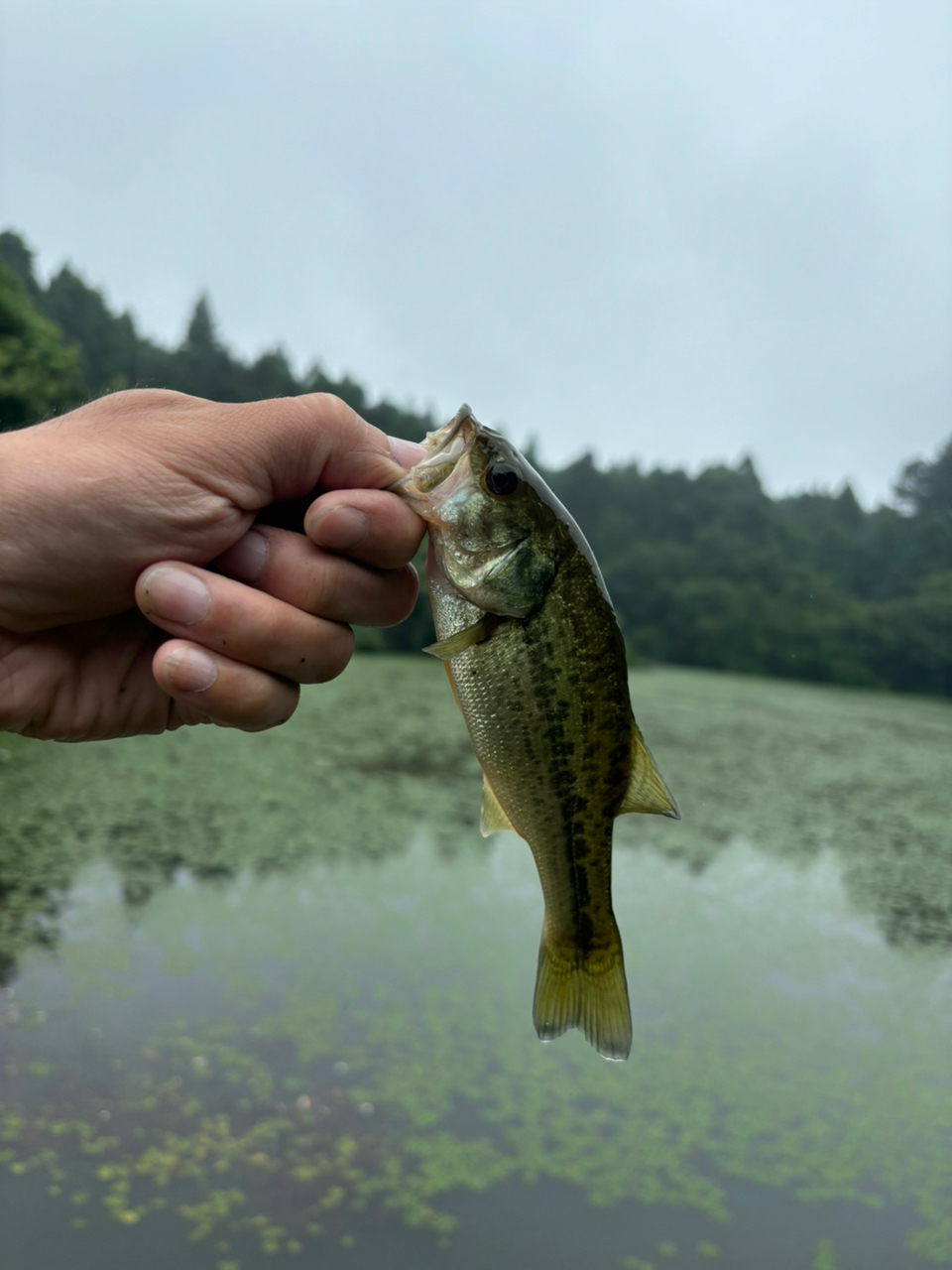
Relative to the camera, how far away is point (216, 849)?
7355 mm

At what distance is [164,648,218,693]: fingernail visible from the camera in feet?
4.97

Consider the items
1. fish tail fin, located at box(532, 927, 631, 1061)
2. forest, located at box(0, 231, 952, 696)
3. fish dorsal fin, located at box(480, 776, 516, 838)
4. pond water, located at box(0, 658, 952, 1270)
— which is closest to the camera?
fish tail fin, located at box(532, 927, 631, 1061)

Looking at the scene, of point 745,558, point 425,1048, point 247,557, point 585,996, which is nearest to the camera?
point 585,996

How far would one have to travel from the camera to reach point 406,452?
66.4 inches

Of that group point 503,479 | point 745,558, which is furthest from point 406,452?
point 745,558

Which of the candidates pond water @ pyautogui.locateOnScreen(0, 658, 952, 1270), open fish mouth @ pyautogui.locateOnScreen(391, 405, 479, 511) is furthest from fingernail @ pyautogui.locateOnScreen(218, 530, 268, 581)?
pond water @ pyautogui.locateOnScreen(0, 658, 952, 1270)

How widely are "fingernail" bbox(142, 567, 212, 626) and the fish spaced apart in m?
0.41

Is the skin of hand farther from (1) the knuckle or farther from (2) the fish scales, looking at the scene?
(2) the fish scales

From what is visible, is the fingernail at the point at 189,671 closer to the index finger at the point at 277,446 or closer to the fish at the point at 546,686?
the index finger at the point at 277,446

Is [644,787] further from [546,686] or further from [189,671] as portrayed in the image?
[189,671]

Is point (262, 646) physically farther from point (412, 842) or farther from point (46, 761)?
point (46, 761)

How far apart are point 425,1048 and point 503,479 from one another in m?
4.47

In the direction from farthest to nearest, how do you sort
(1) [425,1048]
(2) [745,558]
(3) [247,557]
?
(2) [745,558]
(1) [425,1048]
(3) [247,557]

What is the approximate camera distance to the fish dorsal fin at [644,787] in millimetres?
1500
